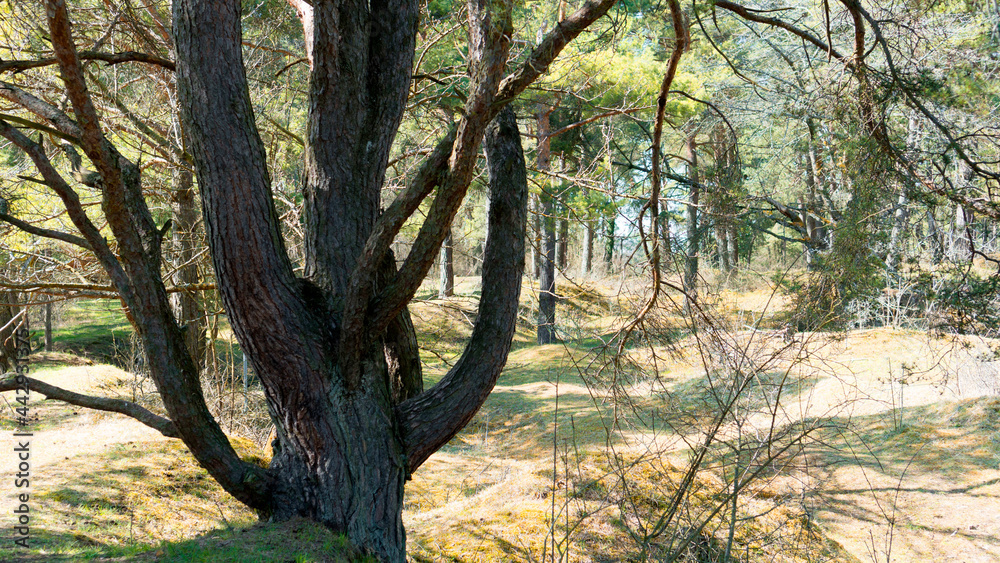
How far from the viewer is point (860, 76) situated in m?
3.39

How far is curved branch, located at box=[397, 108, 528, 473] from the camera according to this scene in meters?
3.39

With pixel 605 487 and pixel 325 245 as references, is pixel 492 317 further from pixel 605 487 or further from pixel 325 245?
pixel 605 487

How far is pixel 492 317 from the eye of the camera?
345cm

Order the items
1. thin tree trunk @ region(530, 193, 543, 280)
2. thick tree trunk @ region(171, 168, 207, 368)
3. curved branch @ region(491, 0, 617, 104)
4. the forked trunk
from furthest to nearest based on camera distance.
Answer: thick tree trunk @ region(171, 168, 207, 368), thin tree trunk @ region(530, 193, 543, 280), the forked trunk, curved branch @ region(491, 0, 617, 104)

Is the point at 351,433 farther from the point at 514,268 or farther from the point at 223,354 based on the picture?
the point at 223,354

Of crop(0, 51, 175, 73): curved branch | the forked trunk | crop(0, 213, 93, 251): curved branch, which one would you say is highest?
crop(0, 51, 175, 73): curved branch

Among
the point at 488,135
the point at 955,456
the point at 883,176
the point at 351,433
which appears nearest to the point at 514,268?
the point at 488,135

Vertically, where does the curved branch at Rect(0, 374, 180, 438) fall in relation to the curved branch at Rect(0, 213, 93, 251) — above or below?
below

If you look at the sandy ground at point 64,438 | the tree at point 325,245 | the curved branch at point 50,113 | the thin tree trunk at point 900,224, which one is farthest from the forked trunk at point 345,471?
the thin tree trunk at point 900,224

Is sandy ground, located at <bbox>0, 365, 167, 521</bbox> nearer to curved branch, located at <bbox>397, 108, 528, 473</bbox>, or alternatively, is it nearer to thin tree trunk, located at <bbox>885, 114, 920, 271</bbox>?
curved branch, located at <bbox>397, 108, 528, 473</bbox>

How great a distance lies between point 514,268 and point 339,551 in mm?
1675

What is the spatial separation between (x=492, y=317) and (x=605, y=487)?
1.73 m

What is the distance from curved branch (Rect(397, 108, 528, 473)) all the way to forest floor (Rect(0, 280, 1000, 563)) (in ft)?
1.47

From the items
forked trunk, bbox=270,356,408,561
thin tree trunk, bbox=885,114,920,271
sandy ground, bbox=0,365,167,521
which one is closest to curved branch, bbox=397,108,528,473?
forked trunk, bbox=270,356,408,561
